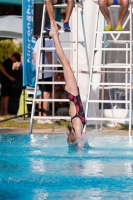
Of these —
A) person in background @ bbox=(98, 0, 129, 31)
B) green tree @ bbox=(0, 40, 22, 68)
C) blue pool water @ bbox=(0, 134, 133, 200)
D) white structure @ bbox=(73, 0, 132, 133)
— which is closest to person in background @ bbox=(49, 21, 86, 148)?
blue pool water @ bbox=(0, 134, 133, 200)

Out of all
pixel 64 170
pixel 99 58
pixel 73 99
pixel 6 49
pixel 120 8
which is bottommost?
pixel 64 170

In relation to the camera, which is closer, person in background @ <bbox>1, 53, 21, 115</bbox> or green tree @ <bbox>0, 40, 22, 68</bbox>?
person in background @ <bbox>1, 53, 21, 115</bbox>

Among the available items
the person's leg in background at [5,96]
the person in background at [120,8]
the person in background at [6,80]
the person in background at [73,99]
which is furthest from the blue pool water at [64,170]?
the person in background at [6,80]

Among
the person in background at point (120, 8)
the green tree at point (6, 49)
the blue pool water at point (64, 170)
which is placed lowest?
the blue pool water at point (64, 170)

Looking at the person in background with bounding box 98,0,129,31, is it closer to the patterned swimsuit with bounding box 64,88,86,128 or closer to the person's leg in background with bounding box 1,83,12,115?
the patterned swimsuit with bounding box 64,88,86,128

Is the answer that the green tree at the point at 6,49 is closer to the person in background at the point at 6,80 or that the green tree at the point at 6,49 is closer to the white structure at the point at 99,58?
the person in background at the point at 6,80

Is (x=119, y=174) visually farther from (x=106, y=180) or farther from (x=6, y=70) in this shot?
(x=6, y=70)

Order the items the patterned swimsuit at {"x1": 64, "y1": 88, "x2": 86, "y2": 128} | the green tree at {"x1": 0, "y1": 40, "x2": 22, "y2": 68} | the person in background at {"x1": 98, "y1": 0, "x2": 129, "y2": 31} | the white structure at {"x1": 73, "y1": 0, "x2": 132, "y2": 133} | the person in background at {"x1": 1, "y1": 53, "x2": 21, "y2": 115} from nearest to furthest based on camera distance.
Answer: the patterned swimsuit at {"x1": 64, "y1": 88, "x2": 86, "y2": 128}
the person in background at {"x1": 98, "y1": 0, "x2": 129, "y2": 31}
the white structure at {"x1": 73, "y1": 0, "x2": 132, "y2": 133}
the person in background at {"x1": 1, "y1": 53, "x2": 21, "y2": 115}
the green tree at {"x1": 0, "y1": 40, "x2": 22, "y2": 68}

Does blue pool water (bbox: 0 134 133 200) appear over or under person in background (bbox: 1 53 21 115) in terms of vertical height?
under

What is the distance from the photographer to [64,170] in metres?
6.23

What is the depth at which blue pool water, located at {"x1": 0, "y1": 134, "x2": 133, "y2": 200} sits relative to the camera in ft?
16.8

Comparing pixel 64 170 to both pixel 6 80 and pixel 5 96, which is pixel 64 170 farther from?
pixel 6 80

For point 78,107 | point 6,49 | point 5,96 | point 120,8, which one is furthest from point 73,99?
point 6,49

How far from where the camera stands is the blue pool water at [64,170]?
16.8 feet
